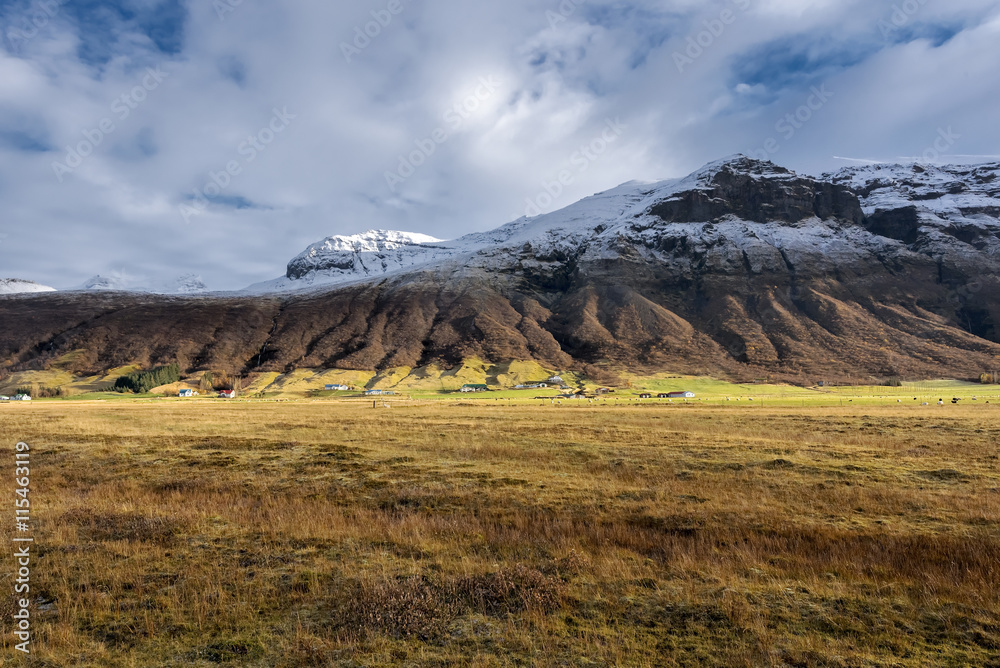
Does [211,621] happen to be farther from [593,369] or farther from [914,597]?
[593,369]

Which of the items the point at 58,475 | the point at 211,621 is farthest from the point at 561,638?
the point at 58,475

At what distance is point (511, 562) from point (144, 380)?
17928 centimetres

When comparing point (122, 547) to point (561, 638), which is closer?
point (561, 638)

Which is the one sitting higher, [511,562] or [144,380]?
[511,562]

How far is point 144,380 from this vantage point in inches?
5748

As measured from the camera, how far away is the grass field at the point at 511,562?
6477mm

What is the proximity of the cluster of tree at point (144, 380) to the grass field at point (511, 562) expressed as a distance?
154165 mm

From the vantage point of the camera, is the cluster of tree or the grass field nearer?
the grass field

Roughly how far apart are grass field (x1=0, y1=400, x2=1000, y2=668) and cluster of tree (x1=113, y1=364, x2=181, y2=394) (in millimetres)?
154165

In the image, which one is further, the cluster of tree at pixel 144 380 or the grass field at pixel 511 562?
the cluster of tree at pixel 144 380

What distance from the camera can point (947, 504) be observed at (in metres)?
14.0

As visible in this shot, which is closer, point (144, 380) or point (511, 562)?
point (511, 562)

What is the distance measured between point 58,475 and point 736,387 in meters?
154

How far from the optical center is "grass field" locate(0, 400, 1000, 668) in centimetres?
648
